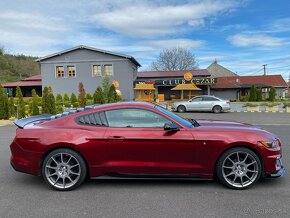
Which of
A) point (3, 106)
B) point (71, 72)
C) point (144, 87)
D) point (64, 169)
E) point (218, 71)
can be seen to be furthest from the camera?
point (218, 71)

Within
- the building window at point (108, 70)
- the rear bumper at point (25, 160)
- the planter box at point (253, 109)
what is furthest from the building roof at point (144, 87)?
the rear bumper at point (25, 160)

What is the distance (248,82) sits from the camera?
144 ft

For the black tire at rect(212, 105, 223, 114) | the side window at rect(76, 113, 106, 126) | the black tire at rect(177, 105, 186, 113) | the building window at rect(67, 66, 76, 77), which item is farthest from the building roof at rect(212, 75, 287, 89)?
the side window at rect(76, 113, 106, 126)

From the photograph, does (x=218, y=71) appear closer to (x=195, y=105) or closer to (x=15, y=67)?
(x=195, y=105)

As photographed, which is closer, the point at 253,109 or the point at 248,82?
the point at 253,109

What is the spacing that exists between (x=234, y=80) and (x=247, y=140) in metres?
41.7

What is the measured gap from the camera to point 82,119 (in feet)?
15.0

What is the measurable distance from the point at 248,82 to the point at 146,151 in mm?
43507

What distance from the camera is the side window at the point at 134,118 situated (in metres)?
4.44

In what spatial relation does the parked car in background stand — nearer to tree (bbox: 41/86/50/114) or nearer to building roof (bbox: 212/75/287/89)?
tree (bbox: 41/86/50/114)

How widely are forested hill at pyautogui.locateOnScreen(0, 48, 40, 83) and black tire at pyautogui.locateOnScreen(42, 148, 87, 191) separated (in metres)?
65.7

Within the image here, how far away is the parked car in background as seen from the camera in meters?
21.0

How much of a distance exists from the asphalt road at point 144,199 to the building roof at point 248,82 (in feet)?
123

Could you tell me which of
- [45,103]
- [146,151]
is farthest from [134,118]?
[45,103]
